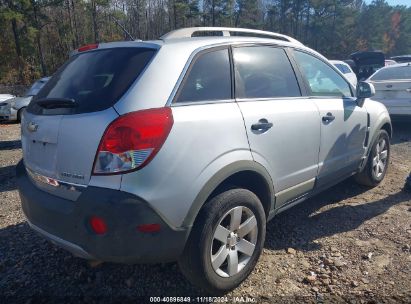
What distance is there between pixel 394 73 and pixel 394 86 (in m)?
0.74

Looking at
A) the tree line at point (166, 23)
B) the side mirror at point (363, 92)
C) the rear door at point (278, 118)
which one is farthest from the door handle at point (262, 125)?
the tree line at point (166, 23)

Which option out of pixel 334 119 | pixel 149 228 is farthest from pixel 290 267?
pixel 334 119

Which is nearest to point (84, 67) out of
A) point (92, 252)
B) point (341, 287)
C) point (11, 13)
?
point (92, 252)

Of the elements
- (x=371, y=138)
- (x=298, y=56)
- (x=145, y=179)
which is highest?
(x=298, y=56)

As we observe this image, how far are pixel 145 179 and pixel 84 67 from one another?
1.08m

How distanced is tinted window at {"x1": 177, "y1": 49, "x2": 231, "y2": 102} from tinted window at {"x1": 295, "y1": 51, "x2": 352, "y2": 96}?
42.2 inches

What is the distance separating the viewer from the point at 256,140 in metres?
2.76

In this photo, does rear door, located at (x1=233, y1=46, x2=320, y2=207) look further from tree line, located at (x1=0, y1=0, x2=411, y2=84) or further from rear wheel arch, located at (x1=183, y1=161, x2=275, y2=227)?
tree line, located at (x1=0, y1=0, x2=411, y2=84)

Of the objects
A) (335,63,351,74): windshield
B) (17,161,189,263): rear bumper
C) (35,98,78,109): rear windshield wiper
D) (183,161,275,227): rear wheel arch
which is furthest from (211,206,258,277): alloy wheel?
(335,63,351,74): windshield

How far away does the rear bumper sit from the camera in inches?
84.7

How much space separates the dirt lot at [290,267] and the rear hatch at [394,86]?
4446 millimetres

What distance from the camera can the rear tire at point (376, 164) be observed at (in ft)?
15.2

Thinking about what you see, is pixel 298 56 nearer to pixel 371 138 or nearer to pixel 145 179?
pixel 371 138

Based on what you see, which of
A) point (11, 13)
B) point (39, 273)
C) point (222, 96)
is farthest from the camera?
point (11, 13)
